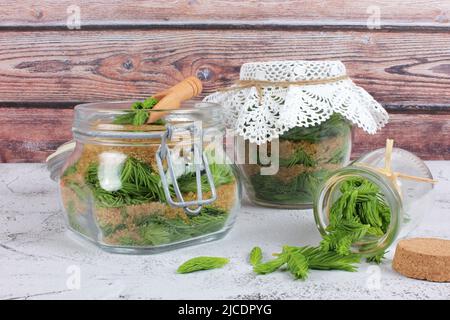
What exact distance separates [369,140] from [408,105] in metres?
0.13

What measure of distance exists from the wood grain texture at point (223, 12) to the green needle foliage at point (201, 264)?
30.4 inches

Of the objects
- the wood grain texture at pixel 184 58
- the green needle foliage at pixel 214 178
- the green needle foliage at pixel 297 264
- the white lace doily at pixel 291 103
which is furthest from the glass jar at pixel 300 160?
the wood grain texture at pixel 184 58

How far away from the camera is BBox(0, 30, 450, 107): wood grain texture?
1.34 m

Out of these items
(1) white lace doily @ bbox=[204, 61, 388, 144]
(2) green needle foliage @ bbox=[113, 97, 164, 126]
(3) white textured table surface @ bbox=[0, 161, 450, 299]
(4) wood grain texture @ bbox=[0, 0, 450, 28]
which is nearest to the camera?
(3) white textured table surface @ bbox=[0, 161, 450, 299]

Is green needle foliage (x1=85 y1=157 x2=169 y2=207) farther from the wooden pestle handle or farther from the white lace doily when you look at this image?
the white lace doily

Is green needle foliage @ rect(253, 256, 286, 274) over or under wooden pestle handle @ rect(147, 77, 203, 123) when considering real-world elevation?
under

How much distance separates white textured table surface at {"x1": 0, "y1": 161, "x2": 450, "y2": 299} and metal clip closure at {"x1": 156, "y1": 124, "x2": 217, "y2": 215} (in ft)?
0.23

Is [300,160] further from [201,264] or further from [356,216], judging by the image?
[201,264]

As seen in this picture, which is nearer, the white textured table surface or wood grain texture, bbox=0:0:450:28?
the white textured table surface

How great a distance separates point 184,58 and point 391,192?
0.78m

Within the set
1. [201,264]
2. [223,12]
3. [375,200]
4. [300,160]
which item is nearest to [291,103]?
[300,160]

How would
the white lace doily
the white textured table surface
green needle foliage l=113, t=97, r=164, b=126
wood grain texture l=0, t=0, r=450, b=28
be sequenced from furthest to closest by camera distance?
wood grain texture l=0, t=0, r=450, b=28 < the white lace doily < green needle foliage l=113, t=97, r=164, b=126 < the white textured table surface

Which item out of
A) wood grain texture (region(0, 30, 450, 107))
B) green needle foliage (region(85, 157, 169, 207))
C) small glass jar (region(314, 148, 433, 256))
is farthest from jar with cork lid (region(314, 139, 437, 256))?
wood grain texture (region(0, 30, 450, 107))

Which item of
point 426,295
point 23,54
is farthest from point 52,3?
point 426,295
